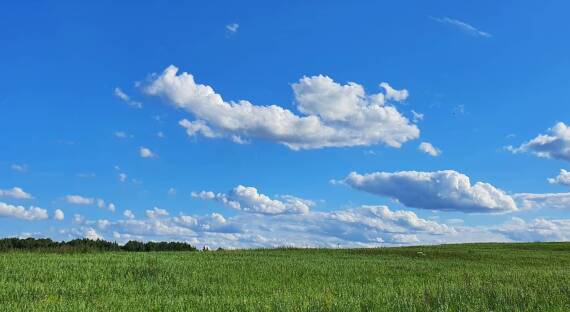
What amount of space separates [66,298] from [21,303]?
1.78 meters

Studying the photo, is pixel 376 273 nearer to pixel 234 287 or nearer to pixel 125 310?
pixel 234 287

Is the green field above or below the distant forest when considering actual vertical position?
below

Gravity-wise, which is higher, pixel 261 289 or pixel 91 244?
pixel 91 244

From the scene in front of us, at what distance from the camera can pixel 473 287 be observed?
1778 centimetres

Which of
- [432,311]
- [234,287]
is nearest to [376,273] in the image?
[234,287]

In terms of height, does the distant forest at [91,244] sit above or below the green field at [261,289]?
above

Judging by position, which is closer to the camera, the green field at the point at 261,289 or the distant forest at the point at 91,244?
the green field at the point at 261,289

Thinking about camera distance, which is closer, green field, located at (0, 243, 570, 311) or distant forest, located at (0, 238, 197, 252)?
green field, located at (0, 243, 570, 311)

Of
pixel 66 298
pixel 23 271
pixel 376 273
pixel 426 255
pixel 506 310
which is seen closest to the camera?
pixel 506 310

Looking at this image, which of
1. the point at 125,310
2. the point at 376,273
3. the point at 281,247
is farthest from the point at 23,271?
the point at 281,247

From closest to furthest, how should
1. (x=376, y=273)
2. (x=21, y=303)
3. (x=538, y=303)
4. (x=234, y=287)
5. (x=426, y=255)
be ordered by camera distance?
(x=538, y=303)
(x=21, y=303)
(x=234, y=287)
(x=376, y=273)
(x=426, y=255)

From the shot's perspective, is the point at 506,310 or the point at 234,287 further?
the point at 234,287

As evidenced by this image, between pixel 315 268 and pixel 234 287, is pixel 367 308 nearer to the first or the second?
pixel 234 287

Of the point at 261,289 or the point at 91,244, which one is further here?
the point at 91,244
